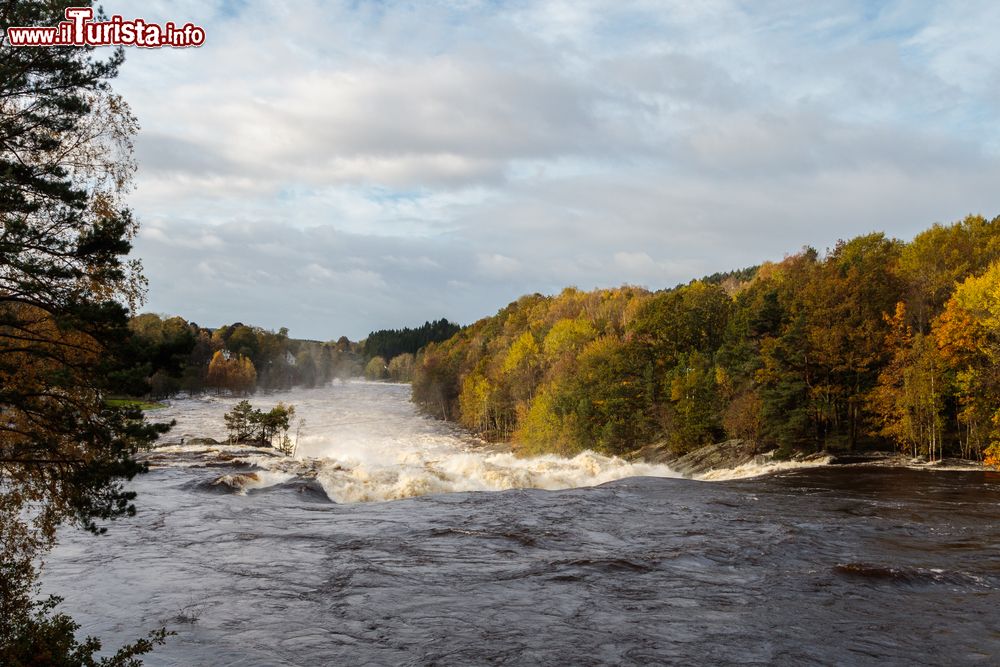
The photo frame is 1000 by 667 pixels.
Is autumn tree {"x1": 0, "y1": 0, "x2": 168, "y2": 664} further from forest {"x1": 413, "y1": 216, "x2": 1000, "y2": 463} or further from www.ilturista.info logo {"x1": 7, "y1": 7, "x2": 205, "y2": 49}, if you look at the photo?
forest {"x1": 413, "y1": 216, "x2": 1000, "y2": 463}

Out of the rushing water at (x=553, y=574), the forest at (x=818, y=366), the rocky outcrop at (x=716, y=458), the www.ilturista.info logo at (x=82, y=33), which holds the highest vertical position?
the www.ilturista.info logo at (x=82, y=33)

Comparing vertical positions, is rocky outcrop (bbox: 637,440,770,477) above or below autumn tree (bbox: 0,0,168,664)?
below

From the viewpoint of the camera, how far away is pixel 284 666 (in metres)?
13.9

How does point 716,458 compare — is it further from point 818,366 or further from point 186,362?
point 186,362

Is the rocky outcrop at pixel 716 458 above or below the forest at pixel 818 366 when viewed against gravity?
below

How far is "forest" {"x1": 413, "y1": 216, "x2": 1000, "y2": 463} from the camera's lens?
47.6 m

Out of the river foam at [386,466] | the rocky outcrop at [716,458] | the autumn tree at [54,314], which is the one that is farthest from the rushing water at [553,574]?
the rocky outcrop at [716,458]

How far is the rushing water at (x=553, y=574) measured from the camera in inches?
588

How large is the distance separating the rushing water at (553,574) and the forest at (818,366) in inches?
457

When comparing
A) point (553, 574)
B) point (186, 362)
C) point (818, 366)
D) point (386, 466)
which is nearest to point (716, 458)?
point (818, 366)

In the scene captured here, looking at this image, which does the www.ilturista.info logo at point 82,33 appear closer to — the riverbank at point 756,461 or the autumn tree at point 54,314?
the autumn tree at point 54,314

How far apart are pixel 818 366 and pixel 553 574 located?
141 ft

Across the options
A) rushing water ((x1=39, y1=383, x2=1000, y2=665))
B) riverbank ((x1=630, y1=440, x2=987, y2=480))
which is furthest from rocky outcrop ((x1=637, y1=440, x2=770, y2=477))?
rushing water ((x1=39, y1=383, x2=1000, y2=665))

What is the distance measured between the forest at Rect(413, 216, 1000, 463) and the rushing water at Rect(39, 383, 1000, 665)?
11616 millimetres
